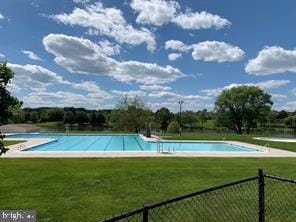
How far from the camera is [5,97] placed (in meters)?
3.86

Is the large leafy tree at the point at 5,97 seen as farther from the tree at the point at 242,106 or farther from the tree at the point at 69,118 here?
the tree at the point at 69,118

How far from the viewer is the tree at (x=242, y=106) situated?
48.3 metres

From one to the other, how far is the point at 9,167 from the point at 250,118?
1726 inches

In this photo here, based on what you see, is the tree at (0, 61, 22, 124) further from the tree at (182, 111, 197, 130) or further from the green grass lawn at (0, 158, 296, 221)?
the tree at (182, 111, 197, 130)

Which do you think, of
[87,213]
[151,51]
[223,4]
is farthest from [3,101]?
[151,51]

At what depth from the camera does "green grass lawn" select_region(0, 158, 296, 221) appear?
5.36m

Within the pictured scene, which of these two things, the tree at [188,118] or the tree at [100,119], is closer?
the tree at [100,119]

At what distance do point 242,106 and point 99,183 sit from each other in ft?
146

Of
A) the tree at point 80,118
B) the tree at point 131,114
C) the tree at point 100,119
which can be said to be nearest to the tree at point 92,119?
the tree at point 100,119

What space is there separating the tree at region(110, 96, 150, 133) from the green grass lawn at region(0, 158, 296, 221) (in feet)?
101

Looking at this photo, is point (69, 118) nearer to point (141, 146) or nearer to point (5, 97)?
point (141, 146)

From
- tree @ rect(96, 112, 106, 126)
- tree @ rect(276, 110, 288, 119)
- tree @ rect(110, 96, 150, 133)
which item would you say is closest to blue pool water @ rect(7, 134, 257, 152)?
tree @ rect(110, 96, 150, 133)

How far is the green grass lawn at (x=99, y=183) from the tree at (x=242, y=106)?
128 ft

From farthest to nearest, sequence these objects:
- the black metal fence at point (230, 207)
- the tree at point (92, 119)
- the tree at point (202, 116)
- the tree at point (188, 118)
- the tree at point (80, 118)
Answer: the tree at point (202, 116), the tree at point (188, 118), the tree at point (92, 119), the tree at point (80, 118), the black metal fence at point (230, 207)
